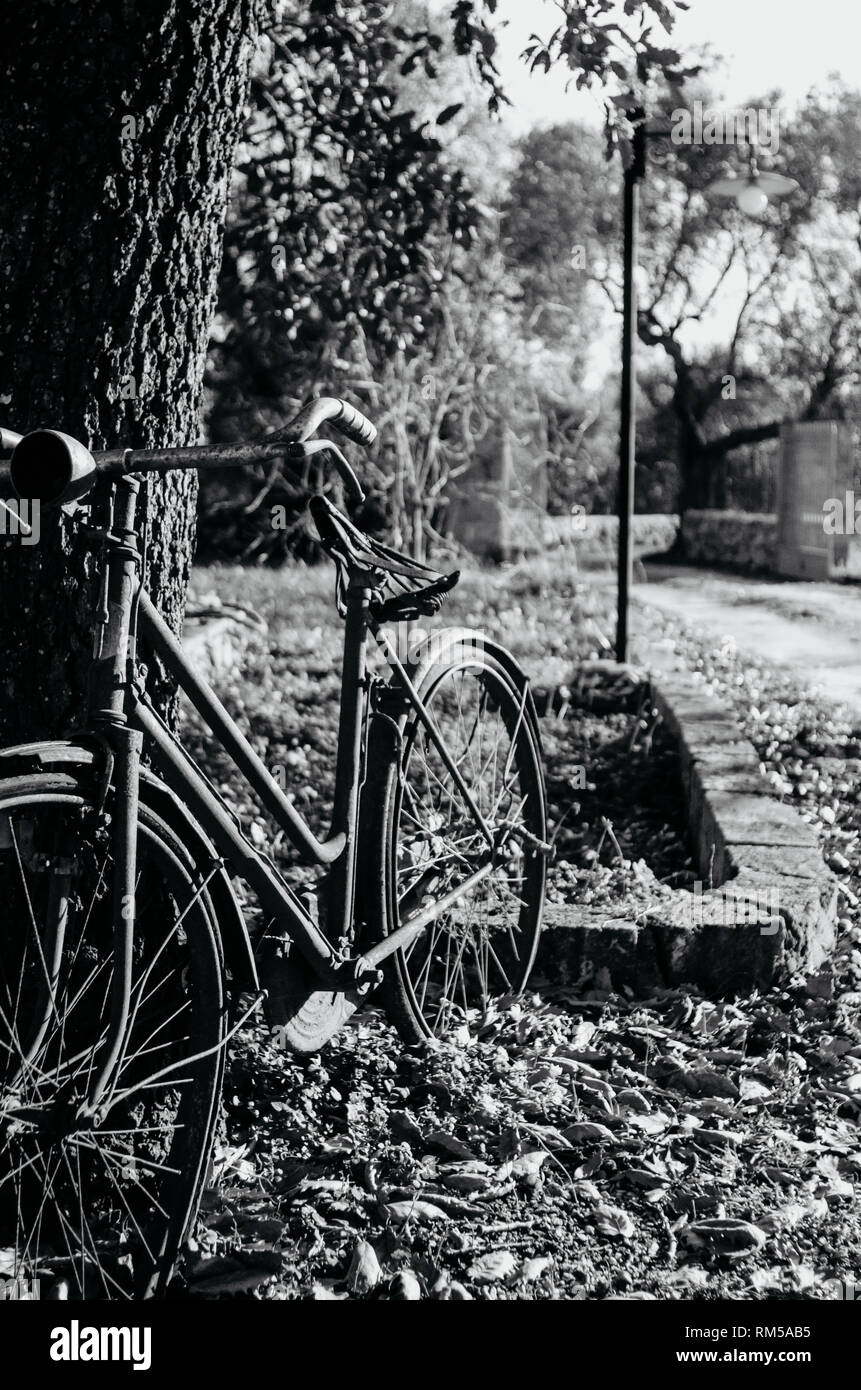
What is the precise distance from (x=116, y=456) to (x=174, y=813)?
1.84 ft

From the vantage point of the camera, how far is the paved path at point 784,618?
8680mm

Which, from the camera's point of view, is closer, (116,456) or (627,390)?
(116,456)

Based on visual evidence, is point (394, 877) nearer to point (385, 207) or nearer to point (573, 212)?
point (385, 207)

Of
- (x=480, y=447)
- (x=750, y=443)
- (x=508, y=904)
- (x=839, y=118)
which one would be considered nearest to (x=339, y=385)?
(x=480, y=447)

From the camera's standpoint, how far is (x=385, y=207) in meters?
5.62

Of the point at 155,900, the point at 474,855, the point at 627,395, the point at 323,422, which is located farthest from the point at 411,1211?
the point at 627,395

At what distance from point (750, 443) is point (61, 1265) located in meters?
26.9

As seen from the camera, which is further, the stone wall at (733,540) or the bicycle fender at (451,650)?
the stone wall at (733,540)

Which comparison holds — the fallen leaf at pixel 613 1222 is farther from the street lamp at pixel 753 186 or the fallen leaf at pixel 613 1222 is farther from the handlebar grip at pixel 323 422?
the street lamp at pixel 753 186

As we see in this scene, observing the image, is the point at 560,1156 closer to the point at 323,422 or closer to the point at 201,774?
the point at 201,774

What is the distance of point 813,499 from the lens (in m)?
17.9

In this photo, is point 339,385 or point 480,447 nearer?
point 339,385

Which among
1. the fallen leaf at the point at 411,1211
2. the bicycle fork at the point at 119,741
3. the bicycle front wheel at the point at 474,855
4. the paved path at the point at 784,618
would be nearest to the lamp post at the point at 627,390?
the paved path at the point at 784,618

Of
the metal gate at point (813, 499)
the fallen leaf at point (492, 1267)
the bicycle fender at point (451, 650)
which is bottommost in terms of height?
the fallen leaf at point (492, 1267)
